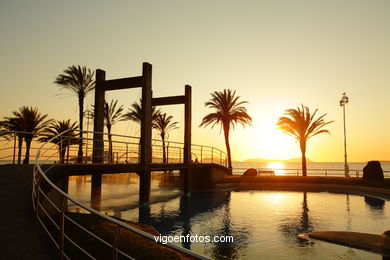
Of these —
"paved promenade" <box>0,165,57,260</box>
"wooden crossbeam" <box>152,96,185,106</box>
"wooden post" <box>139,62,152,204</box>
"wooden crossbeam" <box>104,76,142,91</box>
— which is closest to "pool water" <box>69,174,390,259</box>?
"wooden post" <box>139,62,152,204</box>

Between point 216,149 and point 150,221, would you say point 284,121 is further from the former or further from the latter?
point 150,221

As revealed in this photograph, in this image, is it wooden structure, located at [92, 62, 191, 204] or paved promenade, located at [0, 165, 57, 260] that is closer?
paved promenade, located at [0, 165, 57, 260]

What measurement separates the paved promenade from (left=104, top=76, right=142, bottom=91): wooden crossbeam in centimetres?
1101

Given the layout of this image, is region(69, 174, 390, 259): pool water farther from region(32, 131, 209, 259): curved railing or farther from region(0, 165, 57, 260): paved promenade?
region(0, 165, 57, 260): paved promenade

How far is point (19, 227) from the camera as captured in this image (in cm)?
570

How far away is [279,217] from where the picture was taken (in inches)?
585

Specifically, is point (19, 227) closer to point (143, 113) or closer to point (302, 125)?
point (143, 113)

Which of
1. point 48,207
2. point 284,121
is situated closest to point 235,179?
point 284,121

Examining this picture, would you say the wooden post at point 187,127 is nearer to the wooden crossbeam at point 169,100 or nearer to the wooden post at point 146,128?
the wooden crossbeam at point 169,100

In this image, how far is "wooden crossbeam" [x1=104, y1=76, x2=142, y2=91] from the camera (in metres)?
18.1

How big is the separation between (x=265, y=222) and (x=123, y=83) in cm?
1207

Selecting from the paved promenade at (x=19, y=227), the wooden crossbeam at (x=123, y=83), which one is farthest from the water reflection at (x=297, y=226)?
the wooden crossbeam at (x=123, y=83)

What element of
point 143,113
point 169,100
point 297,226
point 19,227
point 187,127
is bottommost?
point 297,226

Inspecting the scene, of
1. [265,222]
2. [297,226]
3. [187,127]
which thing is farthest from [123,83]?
[297,226]
